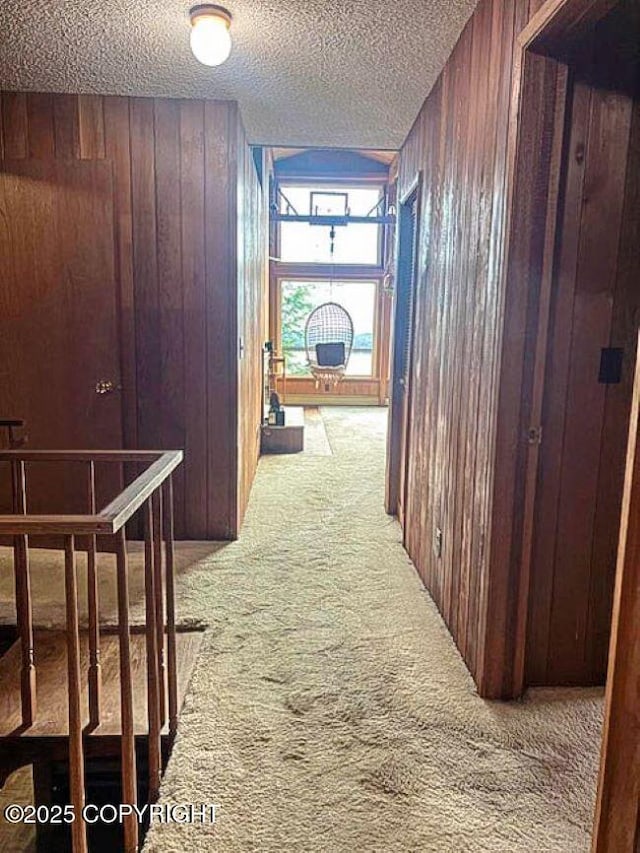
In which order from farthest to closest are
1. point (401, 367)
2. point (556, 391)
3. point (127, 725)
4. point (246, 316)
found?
point (246, 316)
point (401, 367)
point (556, 391)
point (127, 725)

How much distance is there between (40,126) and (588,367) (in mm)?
2945

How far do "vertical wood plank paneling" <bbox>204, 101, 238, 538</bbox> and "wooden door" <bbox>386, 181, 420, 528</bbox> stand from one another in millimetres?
1018

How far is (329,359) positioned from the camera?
8680mm

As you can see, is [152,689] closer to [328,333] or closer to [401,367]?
[401,367]

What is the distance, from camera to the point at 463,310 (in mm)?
2389

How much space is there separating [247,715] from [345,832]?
1.77ft

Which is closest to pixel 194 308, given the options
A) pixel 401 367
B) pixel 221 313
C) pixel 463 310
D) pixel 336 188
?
pixel 221 313

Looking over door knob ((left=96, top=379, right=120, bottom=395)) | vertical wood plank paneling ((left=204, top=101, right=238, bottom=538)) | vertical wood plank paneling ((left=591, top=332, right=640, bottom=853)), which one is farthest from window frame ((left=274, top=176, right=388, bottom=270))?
vertical wood plank paneling ((left=591, top=332, right=640, bottom=853))

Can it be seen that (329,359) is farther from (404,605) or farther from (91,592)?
(91,592)

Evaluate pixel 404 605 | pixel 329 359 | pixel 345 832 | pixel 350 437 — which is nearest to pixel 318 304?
pixel 329 359

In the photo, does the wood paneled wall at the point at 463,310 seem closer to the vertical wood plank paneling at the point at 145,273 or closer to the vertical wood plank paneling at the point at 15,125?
the vertical wood plank paneling at the point at 145,273

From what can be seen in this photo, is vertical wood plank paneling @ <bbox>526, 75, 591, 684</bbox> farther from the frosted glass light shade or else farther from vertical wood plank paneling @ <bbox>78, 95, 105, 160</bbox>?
vertical wood plank paneling @ <bbox>78, 95, 105, 160</bbox>

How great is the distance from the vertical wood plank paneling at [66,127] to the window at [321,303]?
6.20 m

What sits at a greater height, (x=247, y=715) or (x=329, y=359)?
(x=329, y=359)
